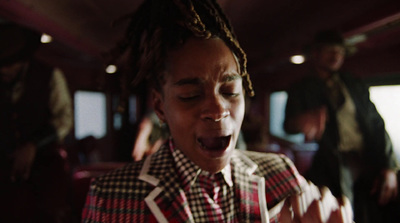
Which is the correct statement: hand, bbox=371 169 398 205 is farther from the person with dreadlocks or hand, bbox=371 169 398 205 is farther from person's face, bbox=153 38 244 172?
person's face, bbox=153 38 244 172

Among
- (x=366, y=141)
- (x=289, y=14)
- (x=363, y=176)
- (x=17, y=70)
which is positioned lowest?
(x=363, y=176)

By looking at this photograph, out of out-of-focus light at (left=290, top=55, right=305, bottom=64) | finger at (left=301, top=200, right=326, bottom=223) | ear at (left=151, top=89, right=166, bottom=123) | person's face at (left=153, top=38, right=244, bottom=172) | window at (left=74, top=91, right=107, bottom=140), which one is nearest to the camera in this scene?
finger at (left=301, top=200, right=326, bottom=223)

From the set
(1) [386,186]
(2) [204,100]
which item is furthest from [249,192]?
(1) [386,186]

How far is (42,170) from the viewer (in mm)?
810

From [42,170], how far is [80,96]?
282 mm

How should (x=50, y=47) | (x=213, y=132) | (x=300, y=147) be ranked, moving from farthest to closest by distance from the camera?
(x=300, y=147) < (x=50, y=47) < (x=213, y=132)

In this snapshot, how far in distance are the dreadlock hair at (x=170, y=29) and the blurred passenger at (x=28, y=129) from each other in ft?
1.01

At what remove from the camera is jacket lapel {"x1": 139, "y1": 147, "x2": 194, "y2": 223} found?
635mm

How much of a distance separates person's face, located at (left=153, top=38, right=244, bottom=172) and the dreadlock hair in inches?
1.1

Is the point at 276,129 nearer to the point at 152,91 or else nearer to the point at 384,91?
the point at 384,91

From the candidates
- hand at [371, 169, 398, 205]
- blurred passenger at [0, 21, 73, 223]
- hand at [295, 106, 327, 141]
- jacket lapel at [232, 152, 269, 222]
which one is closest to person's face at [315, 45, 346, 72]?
hand at [295, 106, 327, 141]

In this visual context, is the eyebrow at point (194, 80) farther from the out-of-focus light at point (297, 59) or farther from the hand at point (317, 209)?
the out-of-focus light at point (297, 59)

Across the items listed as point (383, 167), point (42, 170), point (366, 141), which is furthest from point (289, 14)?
point (42, 170)

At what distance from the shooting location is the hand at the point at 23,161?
2.46 feet
